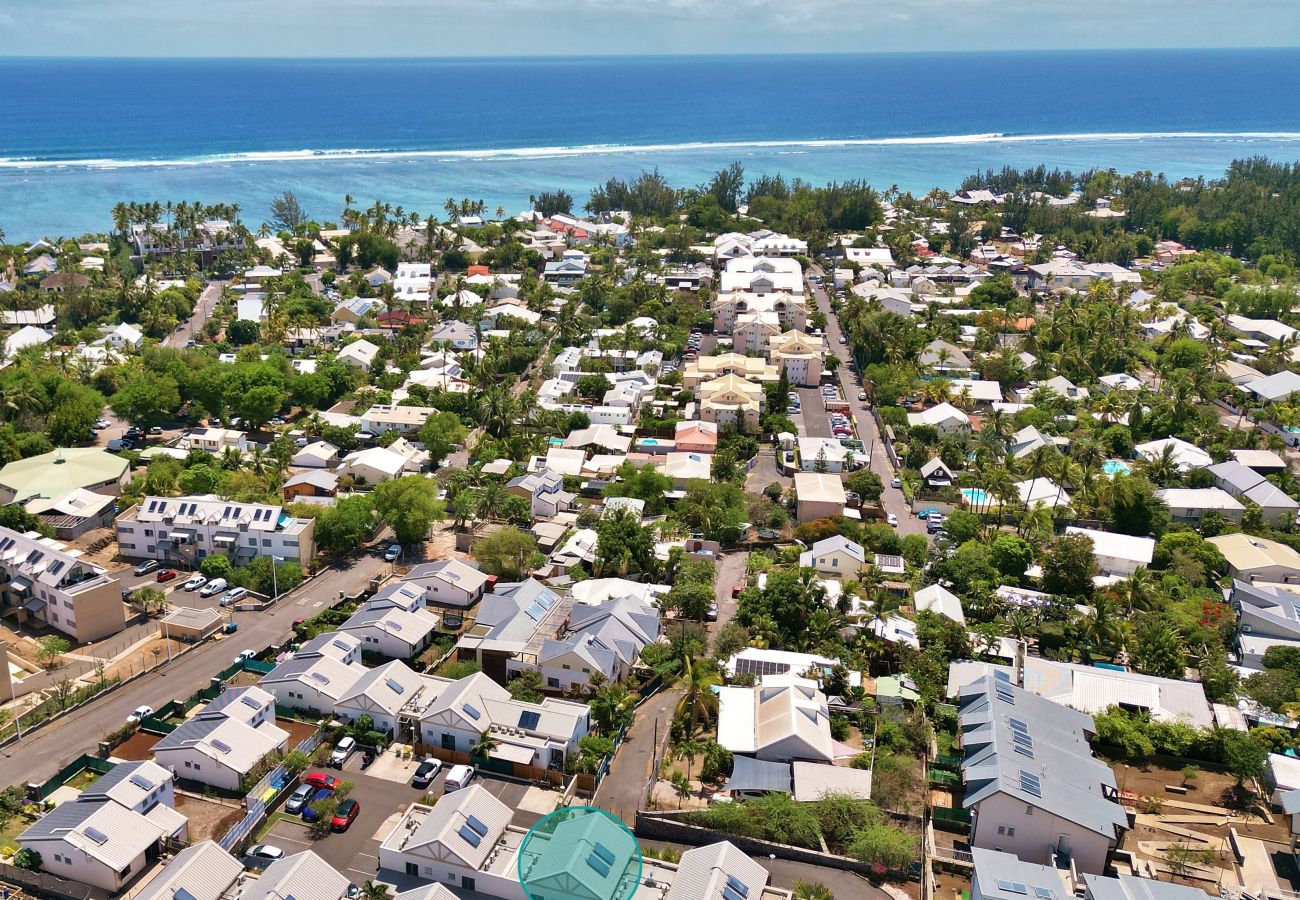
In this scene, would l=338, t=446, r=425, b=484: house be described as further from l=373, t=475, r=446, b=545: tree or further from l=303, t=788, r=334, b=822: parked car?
l=303, t=788, r=334, b=822: parked car

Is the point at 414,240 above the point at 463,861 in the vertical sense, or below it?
above

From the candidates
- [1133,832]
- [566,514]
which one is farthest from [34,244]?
[1133,832]

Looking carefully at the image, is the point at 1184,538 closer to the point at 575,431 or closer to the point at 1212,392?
the point at 1212,392

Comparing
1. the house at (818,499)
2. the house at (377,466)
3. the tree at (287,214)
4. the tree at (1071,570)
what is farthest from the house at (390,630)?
the tree at (287,214)

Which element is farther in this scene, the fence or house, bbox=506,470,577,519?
house, bbox=506,470,577,519

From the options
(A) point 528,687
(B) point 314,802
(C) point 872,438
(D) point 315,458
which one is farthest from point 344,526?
(C) point 872,438

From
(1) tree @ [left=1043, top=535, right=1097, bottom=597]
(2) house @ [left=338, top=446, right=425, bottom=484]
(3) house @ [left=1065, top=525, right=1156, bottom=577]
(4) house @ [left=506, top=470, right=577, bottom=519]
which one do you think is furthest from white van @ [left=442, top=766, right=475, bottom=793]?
(3) house @ [left=1065, top=525, right=1156, bottom=577]
